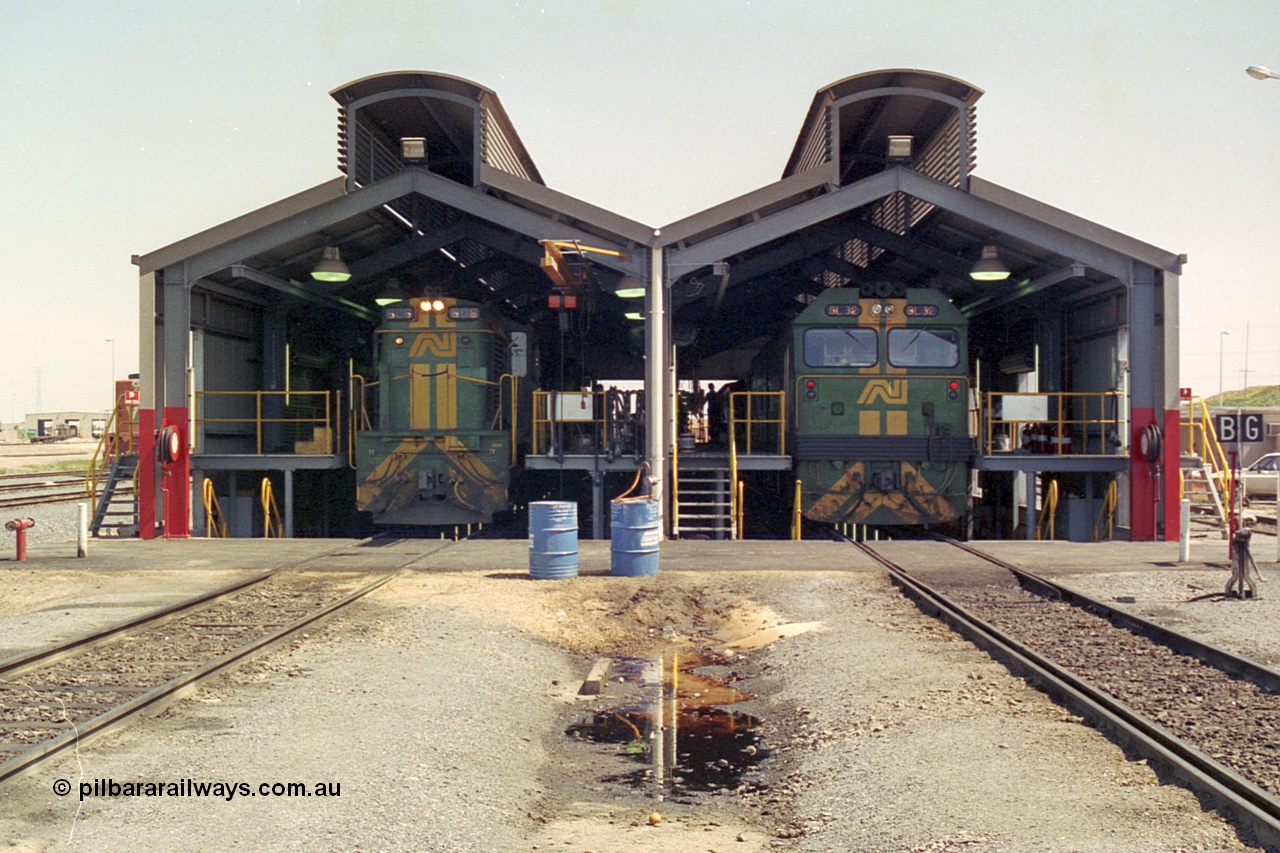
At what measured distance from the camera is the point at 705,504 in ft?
60.4

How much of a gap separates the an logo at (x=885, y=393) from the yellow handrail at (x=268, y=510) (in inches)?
410

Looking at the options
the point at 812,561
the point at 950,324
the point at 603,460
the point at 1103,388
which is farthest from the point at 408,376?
the point at 1103,388

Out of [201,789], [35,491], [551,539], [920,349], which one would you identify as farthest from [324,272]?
[35,491]

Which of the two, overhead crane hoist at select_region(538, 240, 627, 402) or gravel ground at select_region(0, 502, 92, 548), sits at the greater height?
overhead crane hoist at select_region(538, 240, 627, 402)

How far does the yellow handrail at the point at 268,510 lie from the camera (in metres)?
19.9

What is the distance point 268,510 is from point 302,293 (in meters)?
4.49

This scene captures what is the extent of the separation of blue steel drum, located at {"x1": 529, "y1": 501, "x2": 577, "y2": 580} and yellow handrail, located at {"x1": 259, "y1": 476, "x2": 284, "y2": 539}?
799 cm

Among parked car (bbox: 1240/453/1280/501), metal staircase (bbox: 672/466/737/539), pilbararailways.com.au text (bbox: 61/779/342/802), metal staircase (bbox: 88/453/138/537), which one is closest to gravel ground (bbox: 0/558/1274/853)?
pilbararailways.com.au text (bbox: 61/779/342/802)

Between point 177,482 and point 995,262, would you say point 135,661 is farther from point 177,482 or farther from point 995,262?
point 995,262

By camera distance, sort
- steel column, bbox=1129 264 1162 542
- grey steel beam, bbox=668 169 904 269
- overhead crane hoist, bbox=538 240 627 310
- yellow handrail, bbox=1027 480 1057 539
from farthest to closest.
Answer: yellow handrail, bbox=1027 480 1057 539 < steel column, bbox=1129 264 1162 542 < grey steel beam, bbox=668 169 904 269 < overhead crane hoist, bbox=538 240 627 310

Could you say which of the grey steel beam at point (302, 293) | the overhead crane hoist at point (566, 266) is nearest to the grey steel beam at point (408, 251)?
the grey steel beam at point (302, 293)

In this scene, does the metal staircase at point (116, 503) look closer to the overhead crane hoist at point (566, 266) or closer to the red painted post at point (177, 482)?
the red painted post at point (177, 482)

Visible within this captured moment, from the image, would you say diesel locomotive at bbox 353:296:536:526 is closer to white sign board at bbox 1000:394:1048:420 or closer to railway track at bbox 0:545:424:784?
railway track at bbox 0:545:424:784

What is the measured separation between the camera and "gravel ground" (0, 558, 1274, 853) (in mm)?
5281
